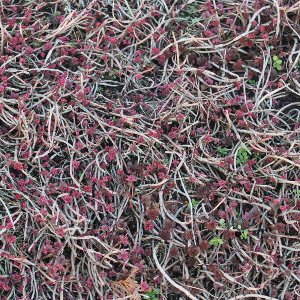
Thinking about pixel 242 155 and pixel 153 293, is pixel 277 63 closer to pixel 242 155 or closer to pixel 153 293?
pixel 242 155

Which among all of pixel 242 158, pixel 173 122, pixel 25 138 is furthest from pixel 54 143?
pixel 242 158

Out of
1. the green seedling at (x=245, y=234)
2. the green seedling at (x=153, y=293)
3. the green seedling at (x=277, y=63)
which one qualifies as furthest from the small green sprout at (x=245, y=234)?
the green seedling at (x=277, y=63)

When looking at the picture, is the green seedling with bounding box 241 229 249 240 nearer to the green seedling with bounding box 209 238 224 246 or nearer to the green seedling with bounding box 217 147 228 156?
the green seedling with bounding box 209 238 224 246

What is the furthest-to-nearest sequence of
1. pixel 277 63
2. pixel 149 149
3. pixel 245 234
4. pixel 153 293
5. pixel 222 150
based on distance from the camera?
pixel 277 63 → pixel 222 150 → pixel 149 149 → pixel 245 234 → pixel 153 293

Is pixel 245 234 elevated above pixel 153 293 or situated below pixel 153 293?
above

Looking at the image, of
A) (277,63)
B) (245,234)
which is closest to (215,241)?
(245,234)

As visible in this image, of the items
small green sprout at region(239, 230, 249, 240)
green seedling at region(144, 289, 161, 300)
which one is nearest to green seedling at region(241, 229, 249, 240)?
small green sprout at region(239, 230, 249, 240)

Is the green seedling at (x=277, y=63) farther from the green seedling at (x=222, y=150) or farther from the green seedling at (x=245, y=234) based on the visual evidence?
the green seedling at (x=245, y=234)

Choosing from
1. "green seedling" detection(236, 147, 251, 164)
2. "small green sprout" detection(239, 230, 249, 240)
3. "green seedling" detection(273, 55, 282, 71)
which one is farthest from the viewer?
"green seedling" detection(273, 55, 282, 71)
